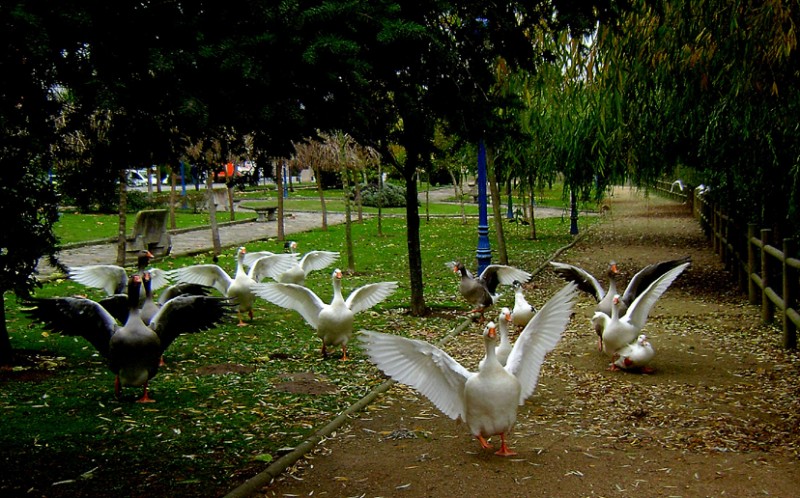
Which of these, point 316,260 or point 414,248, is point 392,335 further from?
point 316,260

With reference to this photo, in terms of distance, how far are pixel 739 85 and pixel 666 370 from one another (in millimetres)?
3180

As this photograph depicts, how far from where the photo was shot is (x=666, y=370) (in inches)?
335

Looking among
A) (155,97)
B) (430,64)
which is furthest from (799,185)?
(155,97)

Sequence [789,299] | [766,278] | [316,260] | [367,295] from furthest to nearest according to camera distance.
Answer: [316,260] → [766,278] → [367,295] → [789,299]

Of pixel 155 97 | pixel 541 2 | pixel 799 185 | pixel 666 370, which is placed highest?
pixel 541 2

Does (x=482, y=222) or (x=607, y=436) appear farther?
(x=482, y=222)

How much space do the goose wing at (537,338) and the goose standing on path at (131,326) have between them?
118 inches

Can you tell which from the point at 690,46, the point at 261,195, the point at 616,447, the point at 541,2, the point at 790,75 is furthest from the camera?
the point at 261,195

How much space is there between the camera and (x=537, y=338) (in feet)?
20.3

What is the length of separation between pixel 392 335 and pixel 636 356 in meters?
3.62

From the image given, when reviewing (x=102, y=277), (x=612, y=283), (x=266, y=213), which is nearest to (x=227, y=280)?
(x=102, y=277)

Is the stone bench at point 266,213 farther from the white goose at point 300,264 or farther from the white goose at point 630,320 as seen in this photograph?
the white goose at point 630,320

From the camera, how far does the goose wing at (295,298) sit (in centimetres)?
909

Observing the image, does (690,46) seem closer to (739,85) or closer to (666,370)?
(739,85)
